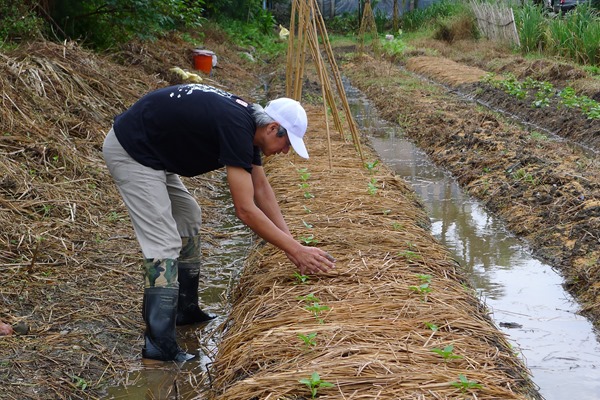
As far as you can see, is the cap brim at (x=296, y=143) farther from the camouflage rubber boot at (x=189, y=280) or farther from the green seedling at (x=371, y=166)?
the green seedling at (x=371, y=166)

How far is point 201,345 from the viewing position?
4.15m

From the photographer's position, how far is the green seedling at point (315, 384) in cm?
284

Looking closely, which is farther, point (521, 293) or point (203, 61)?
point (203, 61)

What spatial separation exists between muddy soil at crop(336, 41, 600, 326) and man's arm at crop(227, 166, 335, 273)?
185 centimetres

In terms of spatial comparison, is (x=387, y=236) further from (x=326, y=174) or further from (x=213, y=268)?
(x=326, y=174)

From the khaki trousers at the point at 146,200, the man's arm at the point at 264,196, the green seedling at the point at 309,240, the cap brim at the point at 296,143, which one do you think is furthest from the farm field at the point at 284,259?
the cap brim at the point at 296,143

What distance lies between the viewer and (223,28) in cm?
2216

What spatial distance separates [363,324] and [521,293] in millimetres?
1905

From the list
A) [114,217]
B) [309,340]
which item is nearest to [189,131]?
[309,340]

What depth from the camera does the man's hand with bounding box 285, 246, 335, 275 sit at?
3729 millimetres

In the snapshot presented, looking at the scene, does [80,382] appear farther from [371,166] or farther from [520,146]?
[520,146]

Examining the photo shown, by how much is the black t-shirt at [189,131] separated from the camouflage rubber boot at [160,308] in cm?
50

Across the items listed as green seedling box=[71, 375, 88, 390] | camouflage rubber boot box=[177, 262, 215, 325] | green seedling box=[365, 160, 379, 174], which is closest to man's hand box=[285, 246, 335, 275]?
camouflage rubber boot box=[177, 262, 215, 325]

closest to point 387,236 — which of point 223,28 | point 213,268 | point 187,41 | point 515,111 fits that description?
point 213,268
